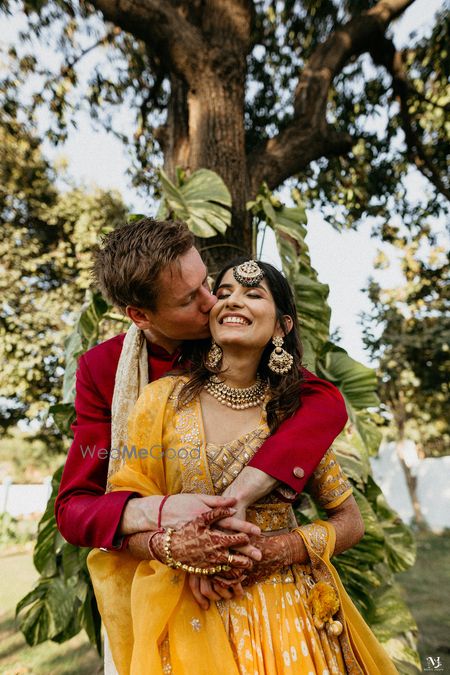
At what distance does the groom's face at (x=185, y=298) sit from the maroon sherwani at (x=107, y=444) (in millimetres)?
183

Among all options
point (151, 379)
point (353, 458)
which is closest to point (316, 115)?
point (353, 458)

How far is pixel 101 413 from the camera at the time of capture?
5.55 feet

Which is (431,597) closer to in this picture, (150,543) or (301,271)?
(301,271)

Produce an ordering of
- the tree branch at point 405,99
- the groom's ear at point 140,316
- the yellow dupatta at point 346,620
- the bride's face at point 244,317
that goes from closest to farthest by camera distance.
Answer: the yellow dupatta at point 346,620 → the bride's face at point 244,317 → the groom's ear at point 140,316 → the tree branch at point 405,99

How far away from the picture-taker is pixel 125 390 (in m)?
1.60

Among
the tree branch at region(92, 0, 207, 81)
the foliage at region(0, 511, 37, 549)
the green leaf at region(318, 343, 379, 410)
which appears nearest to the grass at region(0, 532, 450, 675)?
the green leaf at region(318, 343, 379, 410)

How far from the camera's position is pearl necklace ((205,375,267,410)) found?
57.3 inches

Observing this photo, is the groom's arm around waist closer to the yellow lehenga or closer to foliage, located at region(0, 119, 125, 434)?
the yellow lehenga

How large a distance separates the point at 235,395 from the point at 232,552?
44cm

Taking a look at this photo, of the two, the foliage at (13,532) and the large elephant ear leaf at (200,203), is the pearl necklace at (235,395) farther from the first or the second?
the foliage at (13,532)

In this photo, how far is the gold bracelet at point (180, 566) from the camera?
1.14m

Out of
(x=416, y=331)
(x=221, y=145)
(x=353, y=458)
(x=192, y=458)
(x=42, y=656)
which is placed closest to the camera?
(x=192, y=458)

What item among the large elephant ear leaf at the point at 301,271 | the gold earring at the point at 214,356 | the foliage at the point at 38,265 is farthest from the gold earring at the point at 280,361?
the foliage at the point at 38,265

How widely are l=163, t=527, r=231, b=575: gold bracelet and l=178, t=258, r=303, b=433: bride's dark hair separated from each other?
39 centimetres
